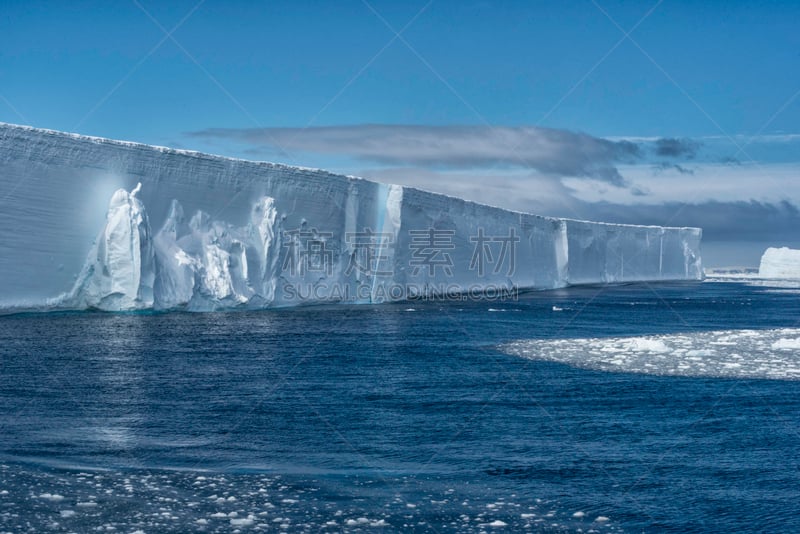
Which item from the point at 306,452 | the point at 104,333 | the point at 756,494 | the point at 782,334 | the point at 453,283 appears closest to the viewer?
the point at 756,494

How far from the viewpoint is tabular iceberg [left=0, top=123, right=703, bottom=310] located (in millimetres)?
15156

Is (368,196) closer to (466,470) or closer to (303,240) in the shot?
(303,240)

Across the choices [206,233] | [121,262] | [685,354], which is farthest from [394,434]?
[206,233]

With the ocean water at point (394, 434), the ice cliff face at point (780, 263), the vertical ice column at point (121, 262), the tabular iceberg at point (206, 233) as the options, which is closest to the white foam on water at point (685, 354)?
the ocean water at point (394, 434)

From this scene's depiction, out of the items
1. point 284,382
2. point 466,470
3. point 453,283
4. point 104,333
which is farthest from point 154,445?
point 453,283

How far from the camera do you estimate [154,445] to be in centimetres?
587

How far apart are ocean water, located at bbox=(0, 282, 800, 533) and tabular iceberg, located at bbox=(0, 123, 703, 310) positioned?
320cm

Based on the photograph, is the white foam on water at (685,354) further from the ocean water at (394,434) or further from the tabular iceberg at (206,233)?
the tabular iceberg at (206,233)

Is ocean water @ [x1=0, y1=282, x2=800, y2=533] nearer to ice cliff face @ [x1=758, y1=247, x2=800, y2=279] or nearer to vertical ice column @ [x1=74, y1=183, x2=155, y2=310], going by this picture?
vertical ice column @ [x1=74, y1=183, x2=155, y2=310]

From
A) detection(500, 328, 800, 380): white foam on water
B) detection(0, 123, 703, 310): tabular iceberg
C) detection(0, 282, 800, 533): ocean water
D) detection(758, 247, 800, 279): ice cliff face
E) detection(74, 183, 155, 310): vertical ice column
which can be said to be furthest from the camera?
detection(758, 247, 800, 279): ice cliff face

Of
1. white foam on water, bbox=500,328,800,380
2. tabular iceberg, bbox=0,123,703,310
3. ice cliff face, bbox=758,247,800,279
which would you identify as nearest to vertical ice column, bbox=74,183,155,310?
tabular iceberg, bbox=0,123,703,310

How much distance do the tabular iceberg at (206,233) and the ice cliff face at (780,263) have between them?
110ft

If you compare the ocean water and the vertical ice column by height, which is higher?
the vertical ice column

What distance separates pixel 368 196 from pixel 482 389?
1382 centimetres
